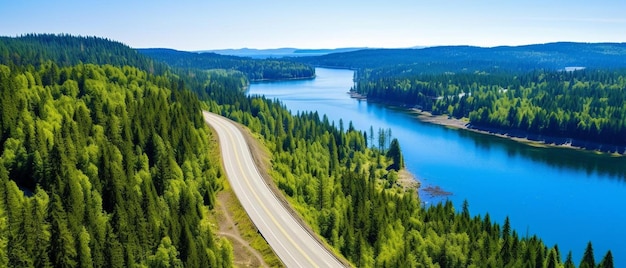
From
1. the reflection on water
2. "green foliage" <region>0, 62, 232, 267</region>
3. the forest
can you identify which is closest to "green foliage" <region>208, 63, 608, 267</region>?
the forest

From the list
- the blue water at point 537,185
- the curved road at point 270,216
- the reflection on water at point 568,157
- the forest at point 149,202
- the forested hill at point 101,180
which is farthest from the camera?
the reflection on water at point 568,157

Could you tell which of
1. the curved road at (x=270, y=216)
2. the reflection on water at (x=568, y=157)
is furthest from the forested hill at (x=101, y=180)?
the reflection on water at (x=568, y=157)

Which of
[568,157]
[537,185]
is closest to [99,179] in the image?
[537,185]

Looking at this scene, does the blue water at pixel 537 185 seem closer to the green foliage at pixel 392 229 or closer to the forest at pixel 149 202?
the forest at pixel 149 202

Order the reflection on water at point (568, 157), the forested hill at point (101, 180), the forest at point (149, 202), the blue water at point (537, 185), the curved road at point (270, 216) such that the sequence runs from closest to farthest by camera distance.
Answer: the forested hill at point (101, 180) → the forest at point (149, 202) → the curved road at point (270, 216) → the blue water at point (537, 185) → the reflection on water at point (568, 157)

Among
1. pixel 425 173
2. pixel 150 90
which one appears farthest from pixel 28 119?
pixel 425 173

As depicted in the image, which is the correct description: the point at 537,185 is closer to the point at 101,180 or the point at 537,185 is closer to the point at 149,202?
→ the point at 149,202
